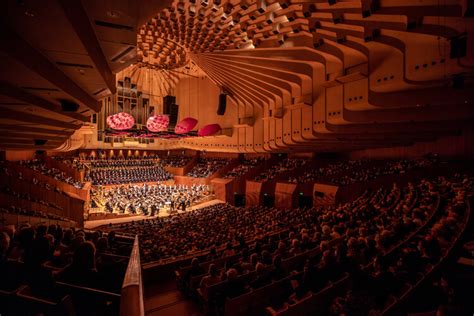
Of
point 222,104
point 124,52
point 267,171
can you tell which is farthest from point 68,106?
point 267,171

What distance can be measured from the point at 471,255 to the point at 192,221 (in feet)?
30.1

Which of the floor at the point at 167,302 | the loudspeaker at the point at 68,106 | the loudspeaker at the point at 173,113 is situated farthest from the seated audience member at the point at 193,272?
the loudspeaker at the point at 173,113

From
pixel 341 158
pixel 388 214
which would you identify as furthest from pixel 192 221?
pixel 341 158

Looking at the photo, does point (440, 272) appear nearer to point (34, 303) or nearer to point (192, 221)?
point (34, 303)

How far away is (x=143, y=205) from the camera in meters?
15.6

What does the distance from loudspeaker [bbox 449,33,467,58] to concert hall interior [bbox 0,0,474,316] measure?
20 mm

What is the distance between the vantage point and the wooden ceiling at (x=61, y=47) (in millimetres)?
2141

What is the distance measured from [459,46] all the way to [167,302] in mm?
6521

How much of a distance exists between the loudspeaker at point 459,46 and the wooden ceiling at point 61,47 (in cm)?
459

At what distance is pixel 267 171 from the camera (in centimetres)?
1948

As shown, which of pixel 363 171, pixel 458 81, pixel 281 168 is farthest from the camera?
pixel 281 168

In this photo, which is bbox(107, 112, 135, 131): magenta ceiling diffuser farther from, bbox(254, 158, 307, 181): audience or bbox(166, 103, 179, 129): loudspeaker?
bbox(254, 158, 307, 181): audience

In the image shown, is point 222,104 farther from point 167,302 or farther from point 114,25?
point 114,25

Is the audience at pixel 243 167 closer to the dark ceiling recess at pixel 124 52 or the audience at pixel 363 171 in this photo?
the audience at pixel 363 171
